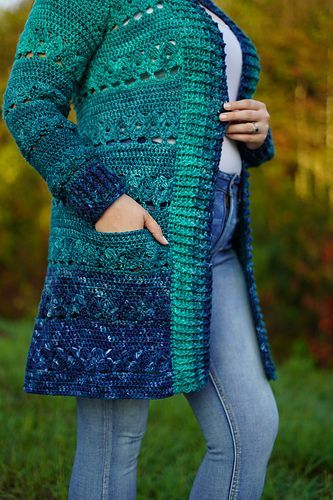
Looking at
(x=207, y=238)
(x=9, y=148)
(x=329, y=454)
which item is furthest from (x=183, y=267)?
(x=9, y=148)

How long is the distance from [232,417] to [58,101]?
2.90 feet

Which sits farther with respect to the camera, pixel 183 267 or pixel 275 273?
pixel 275 273

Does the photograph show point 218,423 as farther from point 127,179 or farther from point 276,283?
point 276,283

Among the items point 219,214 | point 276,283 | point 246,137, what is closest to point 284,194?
point 276,283

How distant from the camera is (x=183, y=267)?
1.48 metres

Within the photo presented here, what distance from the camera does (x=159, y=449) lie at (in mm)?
3021

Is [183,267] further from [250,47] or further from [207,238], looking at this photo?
[250,47]

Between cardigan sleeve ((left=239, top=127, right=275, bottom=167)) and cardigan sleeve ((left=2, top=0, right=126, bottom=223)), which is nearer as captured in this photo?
cardigan sleeve ((left=2, top=0, right=126, bottom=223))

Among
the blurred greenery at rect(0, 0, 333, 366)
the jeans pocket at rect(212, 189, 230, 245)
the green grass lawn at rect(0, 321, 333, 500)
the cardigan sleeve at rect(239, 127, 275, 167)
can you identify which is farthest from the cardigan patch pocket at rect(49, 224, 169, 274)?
the blurred greenery at rect(0, 0, 333, 366)

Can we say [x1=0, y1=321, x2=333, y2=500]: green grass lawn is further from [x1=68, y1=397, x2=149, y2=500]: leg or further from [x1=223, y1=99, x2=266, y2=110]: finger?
[x1=223, y1=99, x2=266, y2=110]: finger

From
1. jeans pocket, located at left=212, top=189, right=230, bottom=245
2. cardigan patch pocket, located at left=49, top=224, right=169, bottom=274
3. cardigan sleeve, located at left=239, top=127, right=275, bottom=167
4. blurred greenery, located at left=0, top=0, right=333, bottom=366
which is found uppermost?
blurred greenery, located at left=0, top=0, right=333, bottom=366

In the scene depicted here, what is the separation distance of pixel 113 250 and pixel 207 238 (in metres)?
0.23

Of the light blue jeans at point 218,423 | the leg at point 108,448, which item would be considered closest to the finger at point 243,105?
the light blue jeans at point 218,423

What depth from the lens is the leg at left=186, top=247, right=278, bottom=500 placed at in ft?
5.18
